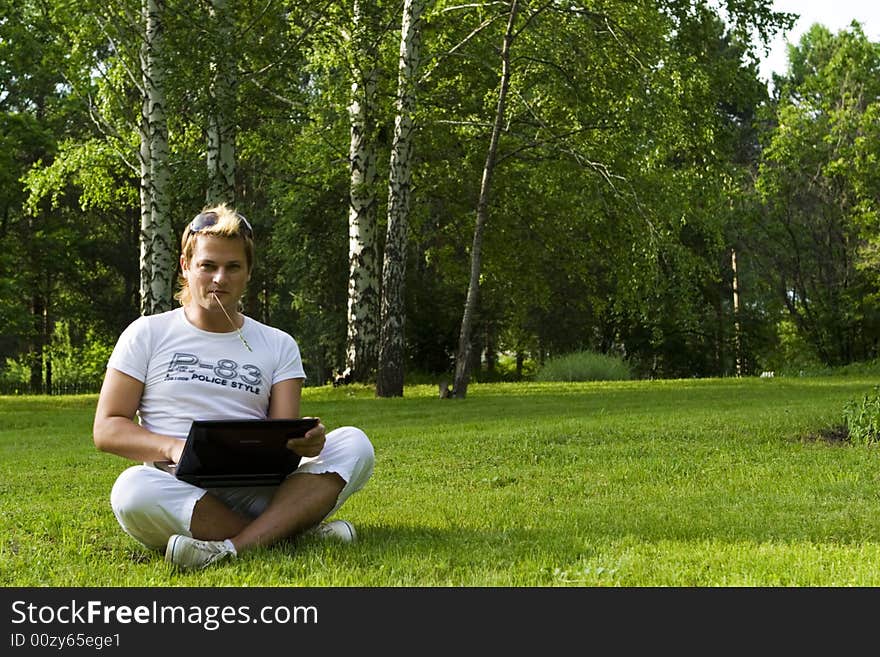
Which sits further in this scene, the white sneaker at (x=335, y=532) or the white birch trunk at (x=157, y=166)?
the white birch trunk at (x=157, y=166)

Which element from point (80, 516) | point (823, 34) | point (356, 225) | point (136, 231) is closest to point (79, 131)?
point (136, 231)

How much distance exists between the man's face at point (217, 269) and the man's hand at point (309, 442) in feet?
2.59

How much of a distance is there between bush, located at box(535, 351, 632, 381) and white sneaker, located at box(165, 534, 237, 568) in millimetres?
21154

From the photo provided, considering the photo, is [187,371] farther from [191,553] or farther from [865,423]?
[865,423]

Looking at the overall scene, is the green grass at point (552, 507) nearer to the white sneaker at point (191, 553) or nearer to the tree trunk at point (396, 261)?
the white sneaker at point (191, 553)

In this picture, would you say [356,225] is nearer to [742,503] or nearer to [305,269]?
[305,269]

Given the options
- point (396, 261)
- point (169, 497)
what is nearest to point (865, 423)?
point (169, 497)

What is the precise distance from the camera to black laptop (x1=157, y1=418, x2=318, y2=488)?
502 cm

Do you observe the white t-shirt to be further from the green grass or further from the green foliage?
the green foliage

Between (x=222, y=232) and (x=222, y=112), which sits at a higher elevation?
(x=222, y=112)

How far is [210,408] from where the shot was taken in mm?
5410

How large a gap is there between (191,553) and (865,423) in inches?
293

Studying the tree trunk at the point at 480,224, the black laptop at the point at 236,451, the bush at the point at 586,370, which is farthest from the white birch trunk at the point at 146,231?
the black laptop at the point at 236,451

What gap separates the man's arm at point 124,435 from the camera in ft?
17.0
